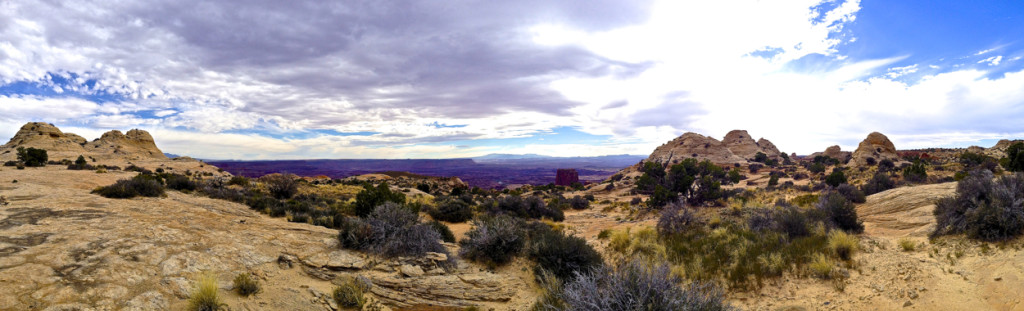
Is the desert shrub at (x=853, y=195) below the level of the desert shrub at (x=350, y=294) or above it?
above

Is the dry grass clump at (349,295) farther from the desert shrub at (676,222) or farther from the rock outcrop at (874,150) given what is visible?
the rock outcrop at (874,150)

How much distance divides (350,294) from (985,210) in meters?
13.7

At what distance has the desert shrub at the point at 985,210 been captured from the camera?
738 cm

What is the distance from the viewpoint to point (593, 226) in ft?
56.1

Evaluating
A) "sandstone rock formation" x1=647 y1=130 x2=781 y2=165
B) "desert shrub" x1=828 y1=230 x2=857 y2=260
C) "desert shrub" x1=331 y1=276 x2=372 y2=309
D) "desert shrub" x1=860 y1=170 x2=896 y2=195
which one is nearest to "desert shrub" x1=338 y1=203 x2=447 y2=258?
"desert shrub" x1=331 y1=276 x2=372 y2=309

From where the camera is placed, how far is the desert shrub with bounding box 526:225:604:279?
8344mm

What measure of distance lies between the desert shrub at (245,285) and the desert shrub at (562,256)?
220 inches

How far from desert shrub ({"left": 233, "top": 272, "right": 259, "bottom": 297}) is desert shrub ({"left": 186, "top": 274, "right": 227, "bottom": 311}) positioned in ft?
1.92

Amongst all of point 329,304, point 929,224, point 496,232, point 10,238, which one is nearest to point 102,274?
point 10,238

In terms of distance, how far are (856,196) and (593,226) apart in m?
11.0

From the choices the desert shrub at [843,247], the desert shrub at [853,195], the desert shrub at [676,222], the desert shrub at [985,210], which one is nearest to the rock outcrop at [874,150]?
the desert shrub at [853,195]

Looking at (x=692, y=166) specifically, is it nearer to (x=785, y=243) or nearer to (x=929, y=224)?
(x=929, y=224)

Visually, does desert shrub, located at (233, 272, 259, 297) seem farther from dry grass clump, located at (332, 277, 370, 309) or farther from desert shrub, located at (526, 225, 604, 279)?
desert shrub, located at (526, 225, 604, 279)

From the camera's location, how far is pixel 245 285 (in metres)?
5.88
